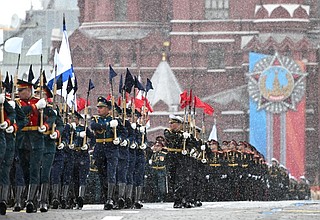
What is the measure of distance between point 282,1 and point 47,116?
2334 inches

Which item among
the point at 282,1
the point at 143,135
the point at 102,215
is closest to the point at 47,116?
the point at 102,215

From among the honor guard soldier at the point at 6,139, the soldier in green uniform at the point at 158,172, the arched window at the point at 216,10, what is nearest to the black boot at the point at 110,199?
the honor guard soldier at the point at 6,139

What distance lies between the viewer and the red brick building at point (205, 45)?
75.2 metres

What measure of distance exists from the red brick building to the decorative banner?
1.35 meters

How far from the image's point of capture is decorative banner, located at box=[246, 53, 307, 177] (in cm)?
7119

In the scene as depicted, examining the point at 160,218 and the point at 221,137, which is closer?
the point at 160,218

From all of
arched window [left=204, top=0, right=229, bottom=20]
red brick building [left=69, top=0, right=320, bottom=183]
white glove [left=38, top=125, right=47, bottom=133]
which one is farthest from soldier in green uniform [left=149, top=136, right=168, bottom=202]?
arched window [left=204, top=0, right=229, bottom=20]

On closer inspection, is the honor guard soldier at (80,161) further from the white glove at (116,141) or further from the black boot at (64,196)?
the white glove at (116,141)

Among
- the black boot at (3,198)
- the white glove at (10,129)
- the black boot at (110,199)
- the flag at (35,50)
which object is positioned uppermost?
the flag at (35,50)

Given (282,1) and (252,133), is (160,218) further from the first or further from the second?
(282,1)

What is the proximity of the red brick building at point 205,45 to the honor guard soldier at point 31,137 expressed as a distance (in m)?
53.8

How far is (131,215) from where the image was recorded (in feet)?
57.8

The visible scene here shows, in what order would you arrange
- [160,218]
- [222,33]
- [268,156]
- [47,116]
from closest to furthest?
[160,218] → [47,116] → [268,156] → [222,33]

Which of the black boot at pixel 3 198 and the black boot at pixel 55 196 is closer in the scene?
the black boot at pixel 3 198
